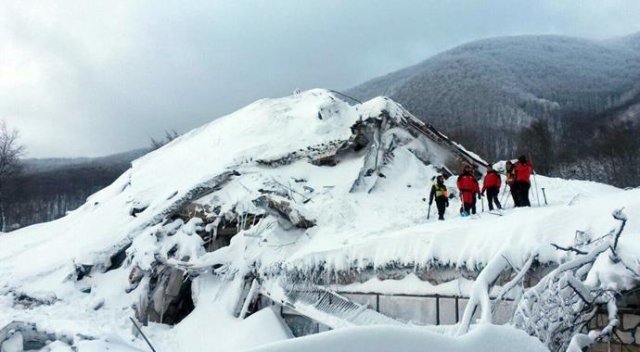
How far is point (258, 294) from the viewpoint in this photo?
40.3ft

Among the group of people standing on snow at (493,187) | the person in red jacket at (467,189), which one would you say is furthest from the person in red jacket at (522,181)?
the person in red jacket at (467,189)

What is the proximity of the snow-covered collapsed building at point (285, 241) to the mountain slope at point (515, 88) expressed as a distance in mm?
33397

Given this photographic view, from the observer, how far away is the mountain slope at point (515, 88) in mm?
59688

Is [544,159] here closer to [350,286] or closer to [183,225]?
[183,225]

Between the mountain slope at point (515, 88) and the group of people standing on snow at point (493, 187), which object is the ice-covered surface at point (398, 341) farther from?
the mountain slope at point (515, 88)

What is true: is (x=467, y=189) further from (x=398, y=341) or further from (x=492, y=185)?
(x=398, y=341)

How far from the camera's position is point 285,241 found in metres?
13.0

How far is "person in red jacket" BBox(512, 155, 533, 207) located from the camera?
10.8 meters

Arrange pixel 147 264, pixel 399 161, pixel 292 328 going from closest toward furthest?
pixel 292 328
pixel 147 264
pixel 399 161

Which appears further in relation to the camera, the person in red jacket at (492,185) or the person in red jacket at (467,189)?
the person in red jacket at (467,189)

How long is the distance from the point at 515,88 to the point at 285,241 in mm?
76331

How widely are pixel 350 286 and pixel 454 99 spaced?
6847 cm

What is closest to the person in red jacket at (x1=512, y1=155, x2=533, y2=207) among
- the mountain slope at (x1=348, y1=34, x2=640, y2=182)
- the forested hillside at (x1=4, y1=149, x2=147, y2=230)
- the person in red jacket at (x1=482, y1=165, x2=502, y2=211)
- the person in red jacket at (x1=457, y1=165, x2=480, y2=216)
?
the person in red jacket at (x1=482, y1=165, x2=502, y2=211)

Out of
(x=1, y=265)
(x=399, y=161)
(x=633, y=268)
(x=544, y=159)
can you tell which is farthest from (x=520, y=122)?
(x=633, y=268)
